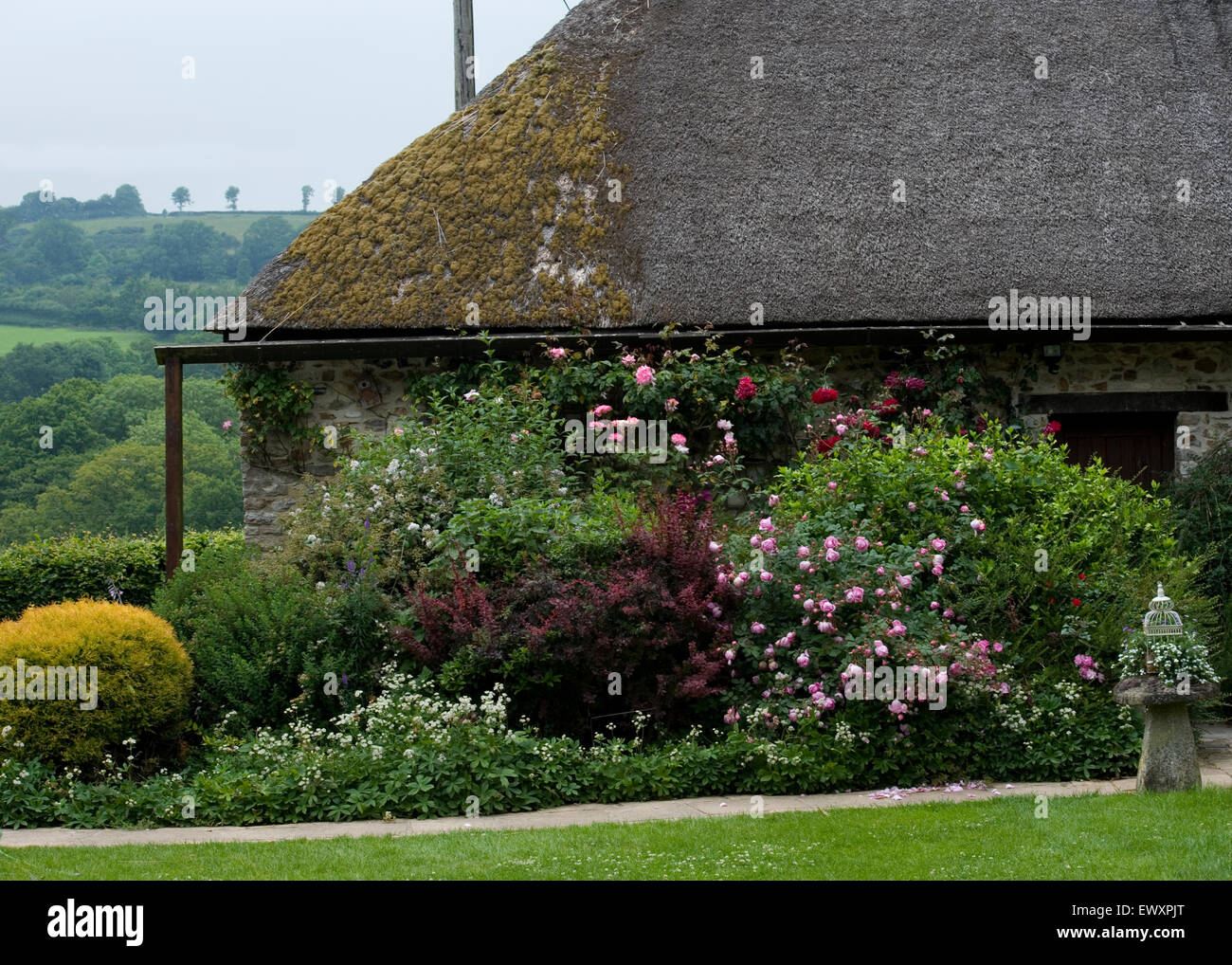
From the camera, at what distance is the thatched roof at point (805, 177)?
32.0ft

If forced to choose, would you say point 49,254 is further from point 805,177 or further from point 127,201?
point 805,177

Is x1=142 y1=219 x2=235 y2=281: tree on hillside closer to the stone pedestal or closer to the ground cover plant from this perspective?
the ground cover plant

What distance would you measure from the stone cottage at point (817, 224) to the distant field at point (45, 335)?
24.3 m

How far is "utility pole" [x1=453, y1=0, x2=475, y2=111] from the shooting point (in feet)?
45.5

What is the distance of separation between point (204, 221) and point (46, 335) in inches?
392

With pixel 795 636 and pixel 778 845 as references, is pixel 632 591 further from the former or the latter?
pixel 778 845

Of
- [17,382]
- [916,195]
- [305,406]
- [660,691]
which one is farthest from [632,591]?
[17,382]

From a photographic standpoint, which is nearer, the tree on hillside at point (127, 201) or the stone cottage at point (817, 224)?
the stone cottage at point (817, 224)

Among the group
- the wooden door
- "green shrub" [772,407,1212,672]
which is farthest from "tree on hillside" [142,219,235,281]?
"green shrub" [772,407,1212,672]

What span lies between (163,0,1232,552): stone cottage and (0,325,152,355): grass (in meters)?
24.3

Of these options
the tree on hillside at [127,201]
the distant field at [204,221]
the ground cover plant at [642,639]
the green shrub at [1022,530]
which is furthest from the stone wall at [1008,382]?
the tree on hillside at [127,201]

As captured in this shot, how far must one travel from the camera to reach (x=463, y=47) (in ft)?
45.5

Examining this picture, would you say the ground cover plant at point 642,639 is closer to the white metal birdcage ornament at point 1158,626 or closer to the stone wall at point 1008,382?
the white metal birdcage ornament at point 1158,626

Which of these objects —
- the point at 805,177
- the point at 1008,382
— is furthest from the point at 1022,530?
the point at 805,177
